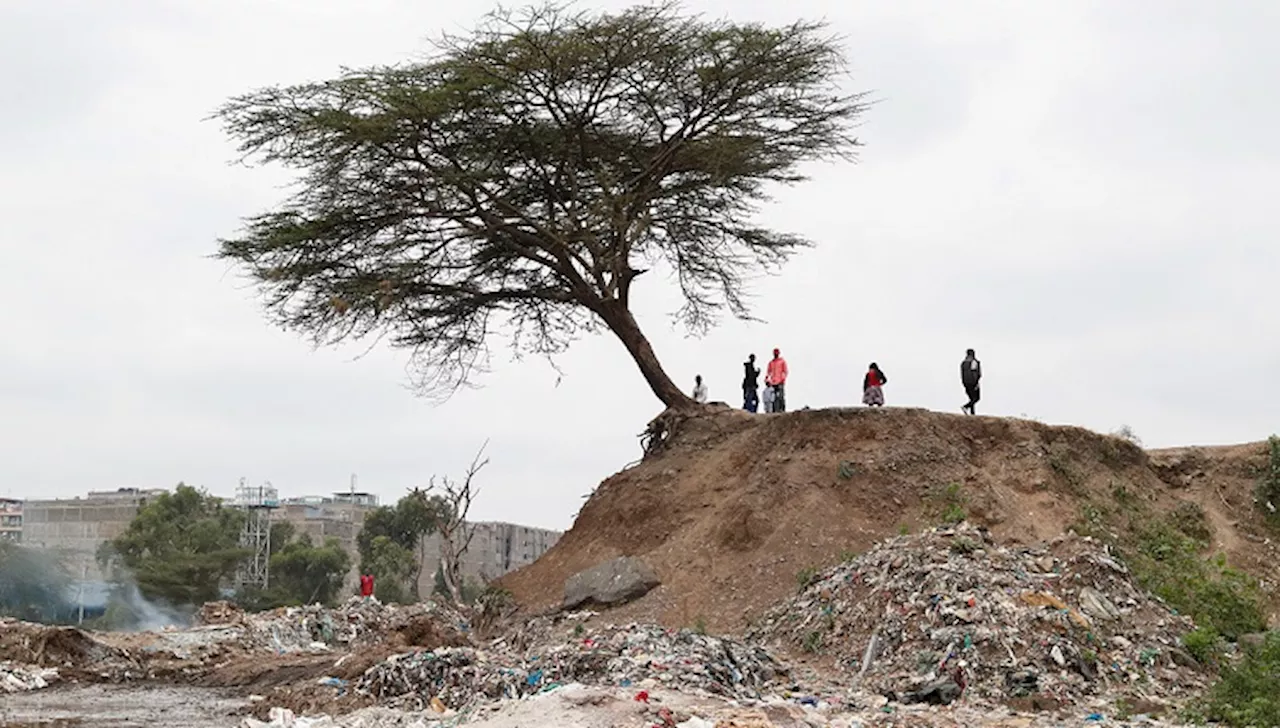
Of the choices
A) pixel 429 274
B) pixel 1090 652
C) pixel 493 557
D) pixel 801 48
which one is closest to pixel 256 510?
pixel 493 557

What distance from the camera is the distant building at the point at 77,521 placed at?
182 ft

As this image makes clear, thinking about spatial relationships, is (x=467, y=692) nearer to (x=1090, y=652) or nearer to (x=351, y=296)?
(x=1090, y=652)

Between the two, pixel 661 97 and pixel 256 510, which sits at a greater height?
pixel 661 97

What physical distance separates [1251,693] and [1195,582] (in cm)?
580

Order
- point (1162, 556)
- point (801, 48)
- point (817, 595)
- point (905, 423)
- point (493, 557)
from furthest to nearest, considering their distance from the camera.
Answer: point (493, 557) < point (801, 48) < point (905, 423) < point (1162, 556) < point (817, 595)

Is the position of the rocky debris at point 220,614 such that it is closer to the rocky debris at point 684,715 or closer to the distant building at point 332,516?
the rocky debris at point 684,715

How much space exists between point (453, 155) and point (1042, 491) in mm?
9611

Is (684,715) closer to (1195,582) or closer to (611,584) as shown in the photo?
(1195,582)

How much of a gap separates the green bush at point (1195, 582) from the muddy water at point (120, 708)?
393 inches

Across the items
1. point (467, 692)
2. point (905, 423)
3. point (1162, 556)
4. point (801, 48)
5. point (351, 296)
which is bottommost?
point (467, 692)

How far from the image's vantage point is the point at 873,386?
913 inches

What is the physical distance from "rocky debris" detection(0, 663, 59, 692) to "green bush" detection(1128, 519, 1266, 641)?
13413mm

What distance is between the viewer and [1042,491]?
67.3 ft

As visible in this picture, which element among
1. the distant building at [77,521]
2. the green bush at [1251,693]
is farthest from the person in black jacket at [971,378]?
the distant building at [77,521]
